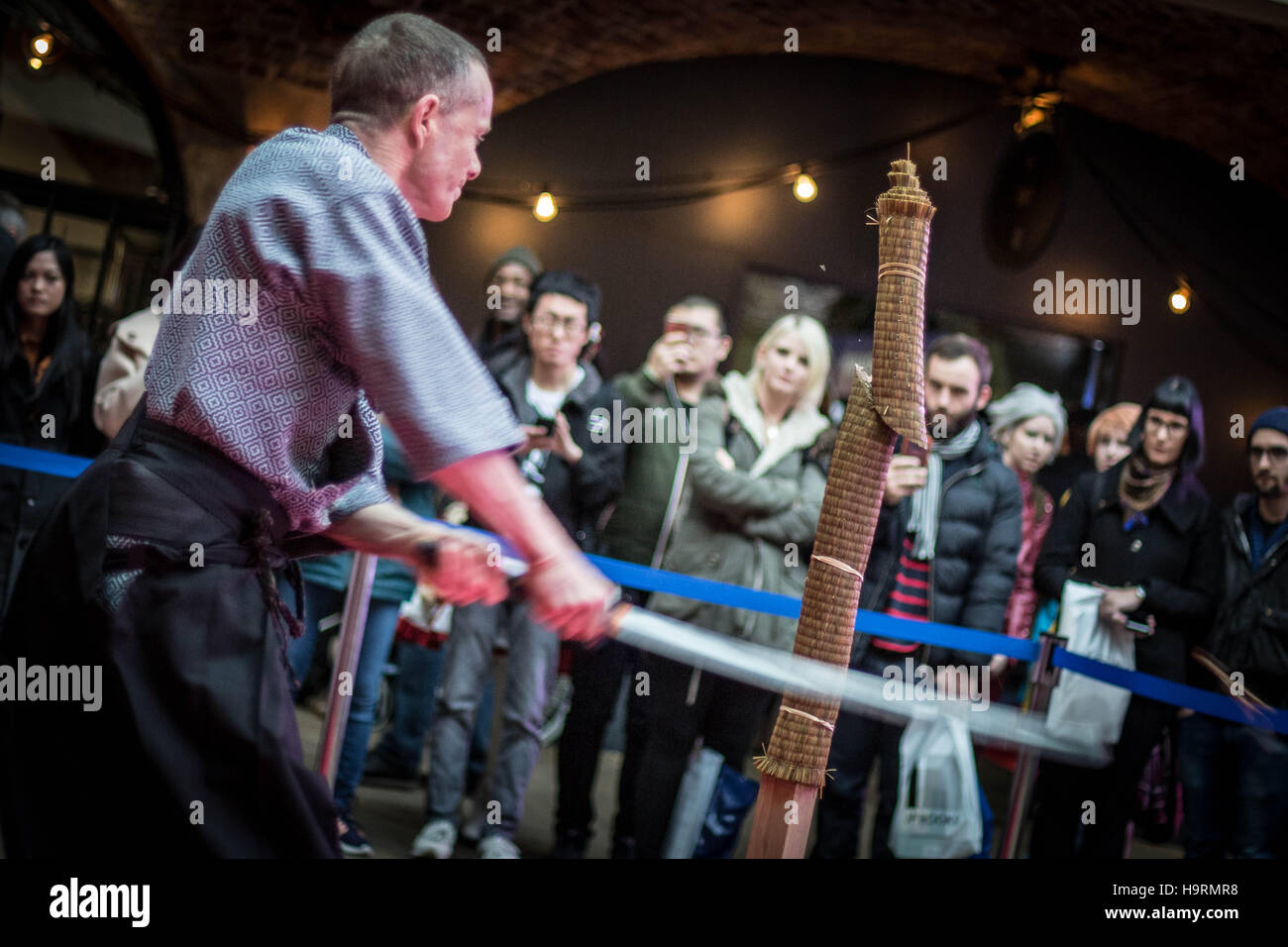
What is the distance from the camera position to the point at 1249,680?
3.94 metres

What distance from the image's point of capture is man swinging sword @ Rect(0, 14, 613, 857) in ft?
4.21

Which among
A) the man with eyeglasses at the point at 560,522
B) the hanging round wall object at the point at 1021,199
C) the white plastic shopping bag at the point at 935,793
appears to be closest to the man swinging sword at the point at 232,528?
the man with eyeglasses at the point at 560,522

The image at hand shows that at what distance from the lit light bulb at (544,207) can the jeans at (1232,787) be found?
388 cm

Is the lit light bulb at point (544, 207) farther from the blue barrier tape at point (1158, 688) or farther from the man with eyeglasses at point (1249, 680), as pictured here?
the blue barrier tape at point (1158, 688)

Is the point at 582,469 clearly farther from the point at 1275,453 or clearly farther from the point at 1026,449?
the point at 1275,453

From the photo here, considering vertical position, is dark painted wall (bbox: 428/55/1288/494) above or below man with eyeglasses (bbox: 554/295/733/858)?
above

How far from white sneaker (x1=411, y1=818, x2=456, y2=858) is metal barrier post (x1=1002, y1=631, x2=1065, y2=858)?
1.56 meters

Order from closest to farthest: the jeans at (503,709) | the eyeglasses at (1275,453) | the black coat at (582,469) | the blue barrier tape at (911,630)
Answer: the blue barrier tape at (911,630)
the jeans at (503,709)
the black coat at (582,469)
the eyeglasses at (1275,453)

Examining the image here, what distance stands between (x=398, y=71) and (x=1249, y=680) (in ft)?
11.5

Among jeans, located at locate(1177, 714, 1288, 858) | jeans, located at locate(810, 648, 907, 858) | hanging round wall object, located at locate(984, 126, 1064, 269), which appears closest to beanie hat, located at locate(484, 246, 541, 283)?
jeans, located at locate(810, 648, 907, 858)

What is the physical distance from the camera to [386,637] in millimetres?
3594

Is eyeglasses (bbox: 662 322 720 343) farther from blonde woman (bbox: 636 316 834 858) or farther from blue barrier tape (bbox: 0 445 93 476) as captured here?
blue barrier tape (bbox: 0 445 93 476)

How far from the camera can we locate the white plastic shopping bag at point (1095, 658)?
3.89 metres
